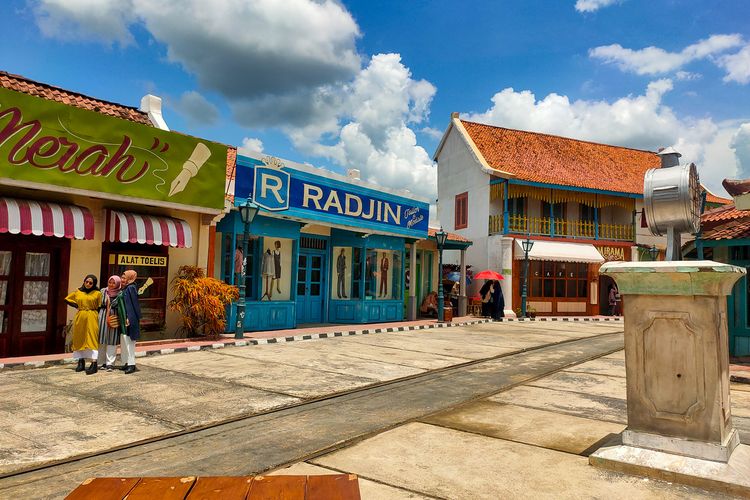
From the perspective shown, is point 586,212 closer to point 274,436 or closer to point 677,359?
point 677,359

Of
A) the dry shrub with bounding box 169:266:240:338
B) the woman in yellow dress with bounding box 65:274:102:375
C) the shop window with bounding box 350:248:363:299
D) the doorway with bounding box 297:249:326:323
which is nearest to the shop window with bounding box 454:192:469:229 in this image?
the shop window with bounding box 350:248:363:299

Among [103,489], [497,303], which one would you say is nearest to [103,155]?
Answer: [103,489]

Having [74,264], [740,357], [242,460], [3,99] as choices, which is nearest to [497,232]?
[740,357]

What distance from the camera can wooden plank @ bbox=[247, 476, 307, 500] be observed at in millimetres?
2111

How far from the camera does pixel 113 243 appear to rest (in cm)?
1131

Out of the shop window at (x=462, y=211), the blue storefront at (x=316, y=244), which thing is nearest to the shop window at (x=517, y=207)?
the shop window at (x=462, y=211)

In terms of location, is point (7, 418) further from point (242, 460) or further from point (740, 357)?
point (740, 357)

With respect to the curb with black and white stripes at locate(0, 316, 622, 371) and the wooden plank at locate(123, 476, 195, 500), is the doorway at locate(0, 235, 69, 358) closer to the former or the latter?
the curb with black and white stripes at locate(0, 316, 622, 371)

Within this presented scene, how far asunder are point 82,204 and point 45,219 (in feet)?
3.99

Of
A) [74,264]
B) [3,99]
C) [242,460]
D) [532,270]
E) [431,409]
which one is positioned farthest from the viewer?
[532,270]

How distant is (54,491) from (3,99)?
7918mm

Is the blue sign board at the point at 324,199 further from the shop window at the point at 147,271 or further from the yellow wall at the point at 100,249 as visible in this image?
the shop window at the point at 147,271

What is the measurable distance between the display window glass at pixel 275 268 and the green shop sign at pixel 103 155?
2309 millimetres

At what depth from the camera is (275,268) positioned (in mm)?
14805
